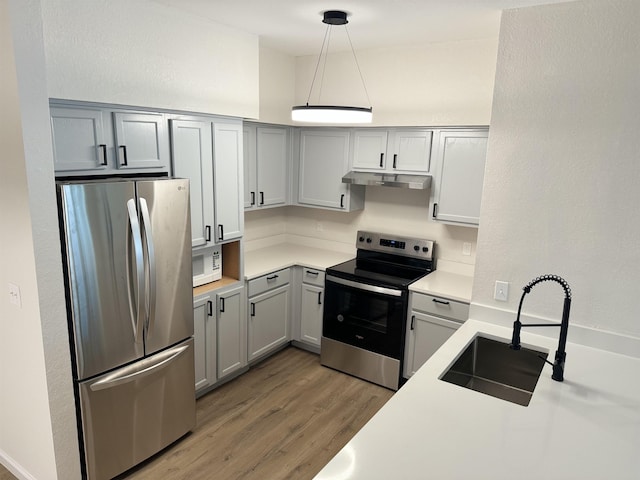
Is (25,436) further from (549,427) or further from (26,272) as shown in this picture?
(549,427)

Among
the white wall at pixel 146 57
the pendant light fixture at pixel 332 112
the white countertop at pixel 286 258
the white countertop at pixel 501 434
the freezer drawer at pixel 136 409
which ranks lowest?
the freezer drawer at pixel 136 409

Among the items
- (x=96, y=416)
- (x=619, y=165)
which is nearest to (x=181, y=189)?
(x=96, y=416)

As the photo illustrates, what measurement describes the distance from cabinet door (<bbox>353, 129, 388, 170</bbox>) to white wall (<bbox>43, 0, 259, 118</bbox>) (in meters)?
0.98

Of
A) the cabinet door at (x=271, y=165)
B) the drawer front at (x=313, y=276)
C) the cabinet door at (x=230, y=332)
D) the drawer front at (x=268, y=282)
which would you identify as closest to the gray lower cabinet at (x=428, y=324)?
the drawer front at (x=313, y=276)

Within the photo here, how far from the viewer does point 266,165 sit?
154 inches

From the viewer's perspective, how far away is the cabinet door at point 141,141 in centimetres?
248

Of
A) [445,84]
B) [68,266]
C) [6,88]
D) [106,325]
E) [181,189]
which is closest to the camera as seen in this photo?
[6,88]

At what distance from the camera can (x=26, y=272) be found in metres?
2.15

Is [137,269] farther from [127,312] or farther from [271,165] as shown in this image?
[271,165]

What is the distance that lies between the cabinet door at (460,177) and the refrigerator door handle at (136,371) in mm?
2192

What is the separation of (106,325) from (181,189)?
853 mm

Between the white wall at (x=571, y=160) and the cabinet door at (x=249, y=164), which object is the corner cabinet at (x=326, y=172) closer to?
the cabinet door at (x=249, y=164)

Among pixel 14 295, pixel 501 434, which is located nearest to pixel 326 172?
pixel 14 295

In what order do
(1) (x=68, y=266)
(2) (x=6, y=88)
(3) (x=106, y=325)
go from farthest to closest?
(3) (x=106, y=325) < (1) (x=68, y=266) < (2) (x=6, y=88)
